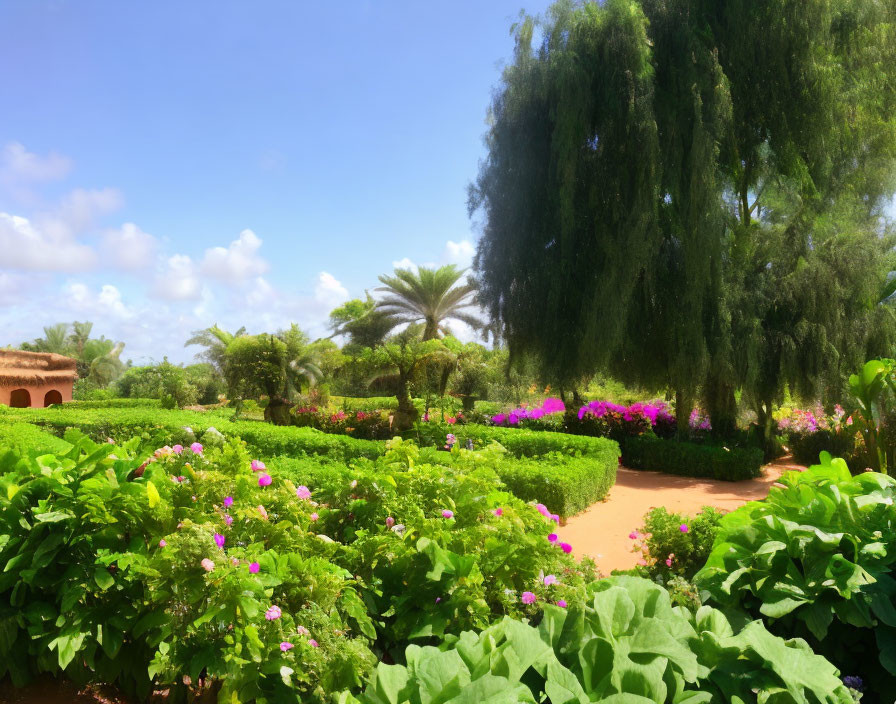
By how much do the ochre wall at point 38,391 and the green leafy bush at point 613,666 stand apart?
67.6 feet

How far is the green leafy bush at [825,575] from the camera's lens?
1.82 meters

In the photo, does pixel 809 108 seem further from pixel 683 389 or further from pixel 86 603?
pixel 86 603

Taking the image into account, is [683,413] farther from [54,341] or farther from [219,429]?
[54,341]

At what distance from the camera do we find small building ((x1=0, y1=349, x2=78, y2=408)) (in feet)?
59.4

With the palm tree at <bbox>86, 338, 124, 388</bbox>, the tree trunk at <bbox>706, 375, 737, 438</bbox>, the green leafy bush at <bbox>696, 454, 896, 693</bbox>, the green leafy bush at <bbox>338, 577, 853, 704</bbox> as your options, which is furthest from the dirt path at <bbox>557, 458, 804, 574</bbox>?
the palm tree at <bbox>86, 338, 124, 388</bbox>

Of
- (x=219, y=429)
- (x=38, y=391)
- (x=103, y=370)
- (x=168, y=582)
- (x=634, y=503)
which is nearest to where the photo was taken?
(x=168, y=582)

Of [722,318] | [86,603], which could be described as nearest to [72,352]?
[722,318]

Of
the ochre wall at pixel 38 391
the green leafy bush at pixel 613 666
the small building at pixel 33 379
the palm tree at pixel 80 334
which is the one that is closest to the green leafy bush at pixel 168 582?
the green leafy bush at pixel 613 666

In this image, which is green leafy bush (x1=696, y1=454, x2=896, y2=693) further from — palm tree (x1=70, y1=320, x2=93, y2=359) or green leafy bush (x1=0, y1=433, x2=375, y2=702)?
palm tree (x1=70, y1=320, x2=93, y2=359)

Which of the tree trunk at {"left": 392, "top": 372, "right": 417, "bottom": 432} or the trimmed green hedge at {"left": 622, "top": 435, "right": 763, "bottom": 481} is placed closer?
the trimmed green hedge at {"left": 622, "top": 435, "right": 763, "bottom": 481}

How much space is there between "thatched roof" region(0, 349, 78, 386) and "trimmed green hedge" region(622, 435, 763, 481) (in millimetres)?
17922

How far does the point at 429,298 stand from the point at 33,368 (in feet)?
47.9

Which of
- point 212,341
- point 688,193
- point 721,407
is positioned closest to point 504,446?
point 721,407

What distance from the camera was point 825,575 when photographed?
188cm
